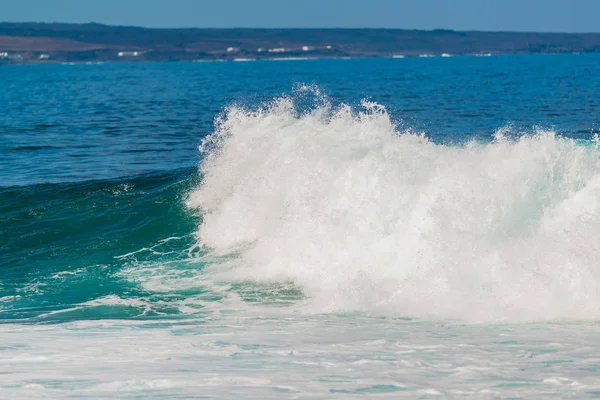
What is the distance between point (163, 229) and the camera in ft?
46.4

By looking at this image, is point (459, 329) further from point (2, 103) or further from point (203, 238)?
point (2, 103)

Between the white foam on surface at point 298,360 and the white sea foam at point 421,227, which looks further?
the white sea foam at point 421,227

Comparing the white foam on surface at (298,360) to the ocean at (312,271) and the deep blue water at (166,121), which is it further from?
the deep blue water at (166,121)

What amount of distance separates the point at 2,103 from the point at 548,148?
40355 millimetres

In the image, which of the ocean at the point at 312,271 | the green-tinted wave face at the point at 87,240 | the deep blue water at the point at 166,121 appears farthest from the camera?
the deep blue water at the point at 166,121

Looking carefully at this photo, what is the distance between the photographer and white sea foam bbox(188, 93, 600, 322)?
8.79 metres

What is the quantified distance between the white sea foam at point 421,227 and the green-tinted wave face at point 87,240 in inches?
37.6

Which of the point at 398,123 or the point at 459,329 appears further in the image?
the point at 398,123

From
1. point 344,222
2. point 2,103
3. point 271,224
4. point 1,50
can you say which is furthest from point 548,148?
point 1,50

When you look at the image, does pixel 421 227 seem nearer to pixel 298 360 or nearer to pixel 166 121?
pixel 298 360

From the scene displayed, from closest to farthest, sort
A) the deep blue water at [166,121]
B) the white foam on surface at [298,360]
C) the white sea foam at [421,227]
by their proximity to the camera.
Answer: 1. the white foam on surface at [298,360]
2. the white sea foam at [421,227]
3. the deep blue water at [166,121]

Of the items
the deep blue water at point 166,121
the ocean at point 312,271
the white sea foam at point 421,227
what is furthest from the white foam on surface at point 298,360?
the deep blue water at point 166,121

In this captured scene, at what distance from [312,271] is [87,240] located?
4.60 meters

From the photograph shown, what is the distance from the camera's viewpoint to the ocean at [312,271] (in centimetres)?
647
